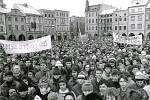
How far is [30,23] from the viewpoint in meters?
59.0

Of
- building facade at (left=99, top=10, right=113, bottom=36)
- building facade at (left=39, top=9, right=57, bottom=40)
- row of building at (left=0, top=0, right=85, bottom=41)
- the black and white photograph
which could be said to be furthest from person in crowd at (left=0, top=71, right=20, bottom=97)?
building facade at (left=99, top=10, right=113, bottom=36)

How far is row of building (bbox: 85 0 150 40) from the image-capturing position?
56.0 meters

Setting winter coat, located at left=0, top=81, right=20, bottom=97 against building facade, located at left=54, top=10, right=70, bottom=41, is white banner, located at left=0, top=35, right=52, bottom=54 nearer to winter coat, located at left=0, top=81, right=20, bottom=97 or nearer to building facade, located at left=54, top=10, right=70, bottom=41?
winter coat, located at left=0, top=81, right=20, bottom=97

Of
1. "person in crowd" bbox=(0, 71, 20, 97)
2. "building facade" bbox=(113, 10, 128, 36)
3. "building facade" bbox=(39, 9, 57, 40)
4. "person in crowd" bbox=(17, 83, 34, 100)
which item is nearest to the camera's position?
"person in crowd" bbox=(17, 83, 34, 100)

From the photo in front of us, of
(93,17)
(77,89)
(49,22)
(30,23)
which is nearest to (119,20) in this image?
(93,17)

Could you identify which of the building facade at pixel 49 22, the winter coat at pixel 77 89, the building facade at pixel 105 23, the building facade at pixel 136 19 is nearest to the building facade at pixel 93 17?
the building facade at pixel 105 23

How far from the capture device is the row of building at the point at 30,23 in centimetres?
5228

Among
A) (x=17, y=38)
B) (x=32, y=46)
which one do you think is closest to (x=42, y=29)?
(x=17, y=38)

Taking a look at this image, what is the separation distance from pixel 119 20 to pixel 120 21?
420 mm

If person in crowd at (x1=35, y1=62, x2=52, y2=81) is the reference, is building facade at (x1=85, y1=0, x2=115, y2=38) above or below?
above

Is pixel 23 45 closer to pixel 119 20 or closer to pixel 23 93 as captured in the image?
pixel 23 93

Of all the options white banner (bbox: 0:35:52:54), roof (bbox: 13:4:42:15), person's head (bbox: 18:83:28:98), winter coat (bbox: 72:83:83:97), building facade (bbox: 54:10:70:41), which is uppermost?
roof (bbox: 13:4:42:15)

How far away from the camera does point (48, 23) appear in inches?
2665

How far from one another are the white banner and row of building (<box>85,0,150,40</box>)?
46.5m
